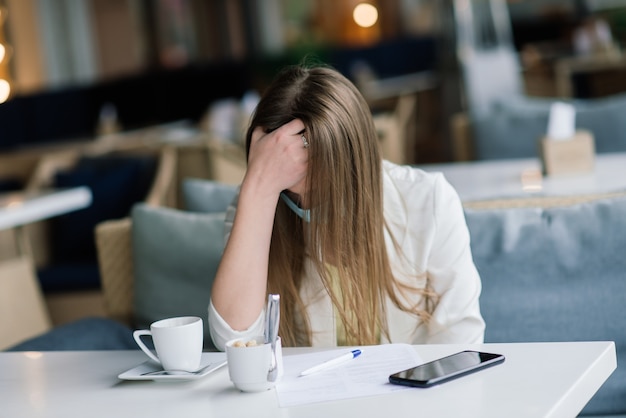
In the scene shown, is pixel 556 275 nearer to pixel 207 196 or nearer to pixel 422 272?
pixel 422 272

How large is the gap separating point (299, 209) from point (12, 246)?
3.32 m

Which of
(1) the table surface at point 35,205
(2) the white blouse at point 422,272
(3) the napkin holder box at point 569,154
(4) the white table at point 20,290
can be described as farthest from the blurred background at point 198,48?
(2) the white blouse at point 422,272

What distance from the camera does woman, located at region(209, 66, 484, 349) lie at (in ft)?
5.49

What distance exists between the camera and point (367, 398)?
128 centimetres

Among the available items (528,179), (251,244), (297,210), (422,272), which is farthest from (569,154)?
(251,244)

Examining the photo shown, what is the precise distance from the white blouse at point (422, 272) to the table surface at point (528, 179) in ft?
2.40

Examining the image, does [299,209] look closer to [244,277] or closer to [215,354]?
[244,277]

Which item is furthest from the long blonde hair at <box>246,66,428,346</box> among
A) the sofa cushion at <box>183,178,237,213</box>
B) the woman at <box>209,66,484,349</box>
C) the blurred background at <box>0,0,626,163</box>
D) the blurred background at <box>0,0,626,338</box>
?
the blurred background at <box>0,0,626,163</box>

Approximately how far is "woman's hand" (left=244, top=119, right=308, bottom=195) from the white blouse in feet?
0.70

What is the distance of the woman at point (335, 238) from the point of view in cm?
167

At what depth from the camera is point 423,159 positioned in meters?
9.58

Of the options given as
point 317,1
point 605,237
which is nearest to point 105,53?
point 317,1

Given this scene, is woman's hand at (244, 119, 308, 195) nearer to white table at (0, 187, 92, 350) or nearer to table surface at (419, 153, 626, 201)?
table surface at (419, 153, 626, 201)

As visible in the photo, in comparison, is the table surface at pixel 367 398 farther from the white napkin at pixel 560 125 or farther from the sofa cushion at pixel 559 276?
the white napkin at pixel 560 125
